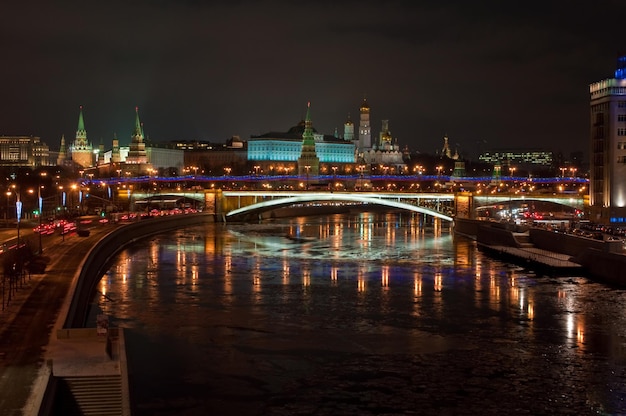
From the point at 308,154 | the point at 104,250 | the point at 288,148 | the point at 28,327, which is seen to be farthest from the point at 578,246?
the point at 288,148

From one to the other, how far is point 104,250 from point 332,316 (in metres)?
18.1

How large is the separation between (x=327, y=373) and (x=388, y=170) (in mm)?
139260

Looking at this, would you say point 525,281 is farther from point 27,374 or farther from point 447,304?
point 27,374

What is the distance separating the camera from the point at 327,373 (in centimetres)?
1988

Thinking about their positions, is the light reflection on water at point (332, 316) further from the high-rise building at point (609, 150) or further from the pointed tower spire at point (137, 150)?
the pointed tower spire at point (137, 150)

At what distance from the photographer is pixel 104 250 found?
41.8 metres

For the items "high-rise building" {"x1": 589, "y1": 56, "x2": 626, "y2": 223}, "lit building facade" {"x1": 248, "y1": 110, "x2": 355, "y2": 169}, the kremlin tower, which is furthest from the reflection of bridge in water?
"lit building facade" {"x1": 248, "y1": 110, "x2": 355, "y2": 169}

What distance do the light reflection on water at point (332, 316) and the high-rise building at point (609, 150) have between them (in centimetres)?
1434

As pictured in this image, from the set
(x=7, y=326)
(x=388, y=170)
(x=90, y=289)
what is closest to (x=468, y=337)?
(x=7, y=326)

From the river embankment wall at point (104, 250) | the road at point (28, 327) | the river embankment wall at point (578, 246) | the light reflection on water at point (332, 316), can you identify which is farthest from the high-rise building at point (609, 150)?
the road at point (28, 327)

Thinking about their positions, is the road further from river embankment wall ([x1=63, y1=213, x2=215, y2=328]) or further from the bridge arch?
the bridge arch

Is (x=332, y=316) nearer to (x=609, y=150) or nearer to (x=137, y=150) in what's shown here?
(x=609, y=150)

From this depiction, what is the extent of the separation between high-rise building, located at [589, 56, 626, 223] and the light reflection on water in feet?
47.0

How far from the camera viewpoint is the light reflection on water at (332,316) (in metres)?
19.9
